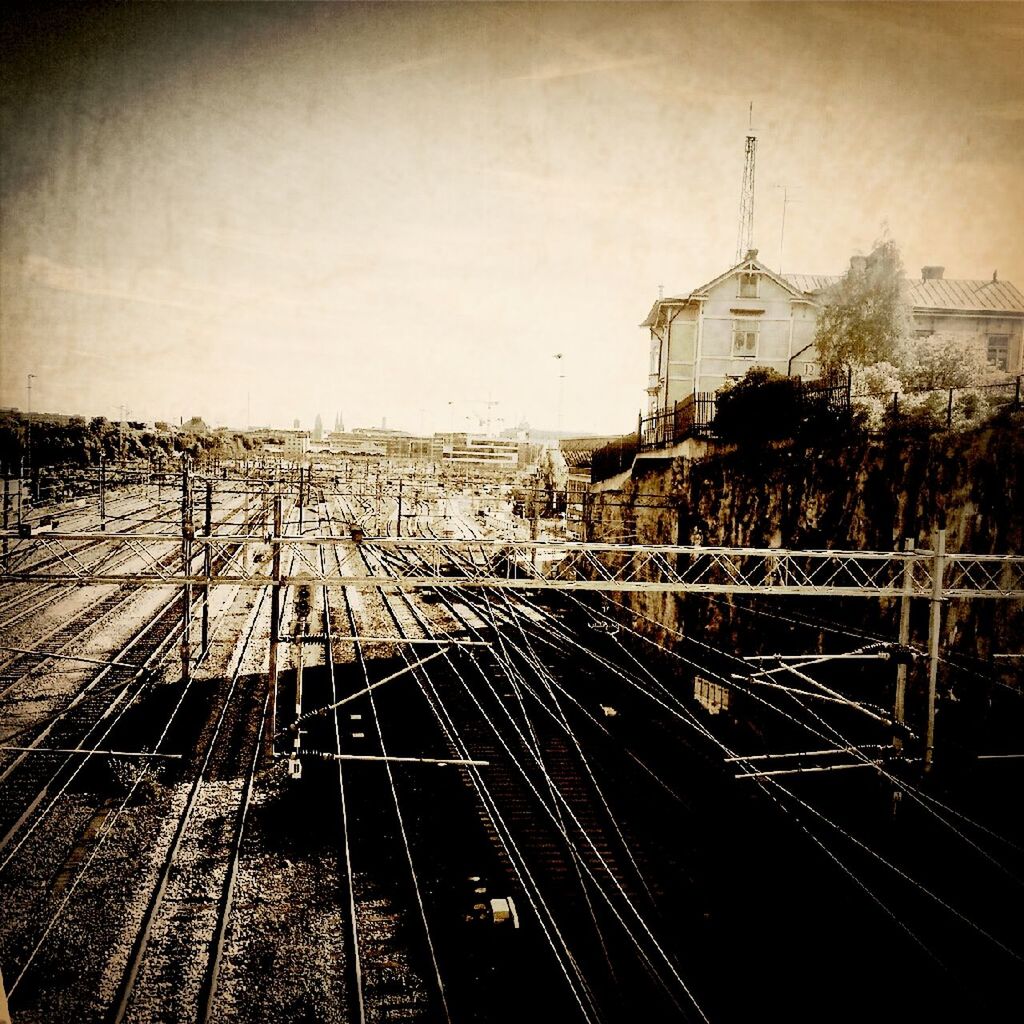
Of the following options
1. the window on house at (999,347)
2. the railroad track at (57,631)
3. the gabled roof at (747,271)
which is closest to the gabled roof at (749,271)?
the gabled roof at (747,271)

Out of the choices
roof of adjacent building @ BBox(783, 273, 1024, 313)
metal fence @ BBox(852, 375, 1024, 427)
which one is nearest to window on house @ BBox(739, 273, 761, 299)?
roof of adjacent building @ BBox(783, 273, 1024, 313)

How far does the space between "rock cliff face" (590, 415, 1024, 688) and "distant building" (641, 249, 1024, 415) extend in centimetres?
582

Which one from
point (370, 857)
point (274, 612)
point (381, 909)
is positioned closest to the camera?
point (381, 909)

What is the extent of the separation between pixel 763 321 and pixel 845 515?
1335cm

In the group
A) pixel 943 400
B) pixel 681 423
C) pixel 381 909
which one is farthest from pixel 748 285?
pixel 381 909

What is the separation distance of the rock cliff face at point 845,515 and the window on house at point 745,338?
260 inches

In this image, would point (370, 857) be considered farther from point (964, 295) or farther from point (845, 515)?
point (964, 295)

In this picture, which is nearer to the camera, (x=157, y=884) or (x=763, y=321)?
(x=157, y=884)

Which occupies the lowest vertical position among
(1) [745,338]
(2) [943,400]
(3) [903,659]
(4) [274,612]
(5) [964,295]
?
(4) [274,612]

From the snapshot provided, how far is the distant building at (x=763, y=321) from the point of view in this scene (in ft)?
74.6

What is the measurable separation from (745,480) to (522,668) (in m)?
6.90

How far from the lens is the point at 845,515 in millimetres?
12633

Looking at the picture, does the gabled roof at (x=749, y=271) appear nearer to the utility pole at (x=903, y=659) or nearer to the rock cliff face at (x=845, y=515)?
the rock cliff face at (x=845, y=515)

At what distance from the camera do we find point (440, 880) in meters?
8.40
